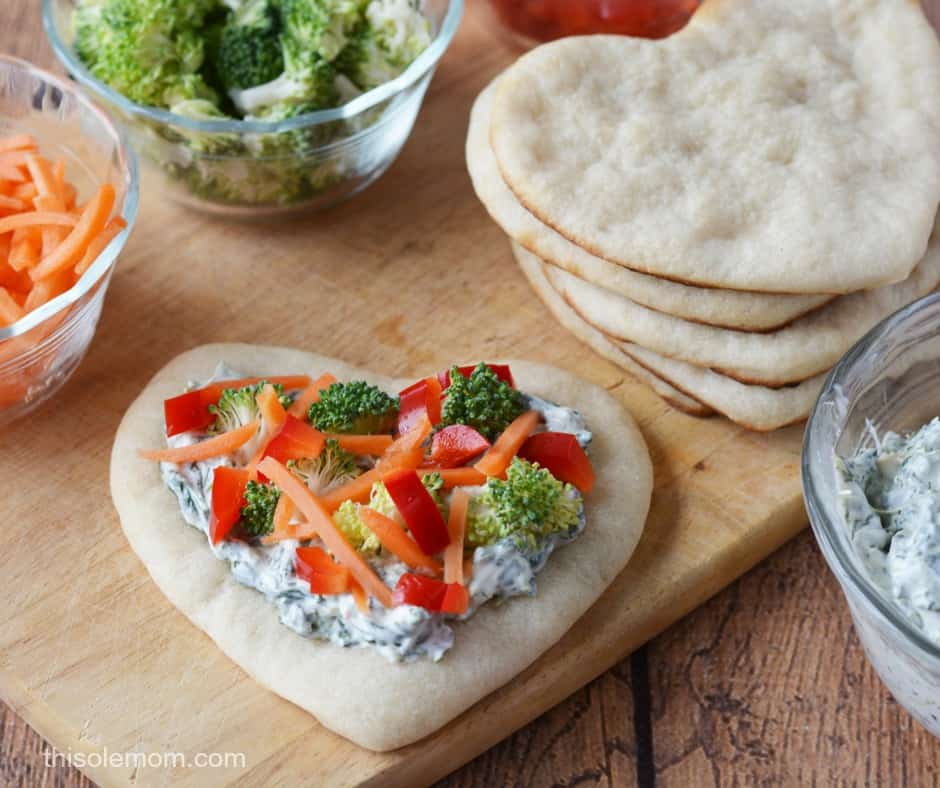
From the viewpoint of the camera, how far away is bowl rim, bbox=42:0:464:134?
3.89 metres

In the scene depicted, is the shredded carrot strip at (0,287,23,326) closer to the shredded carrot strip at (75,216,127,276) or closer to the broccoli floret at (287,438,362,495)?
the shredded carrot strip at (75,216,127,276)

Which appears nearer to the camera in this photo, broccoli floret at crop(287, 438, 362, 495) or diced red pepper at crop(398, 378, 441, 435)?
broccoli floret at crop(287, 438, 362, 495)

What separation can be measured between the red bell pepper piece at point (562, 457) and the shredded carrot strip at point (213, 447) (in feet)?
2.54

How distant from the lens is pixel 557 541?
327cm

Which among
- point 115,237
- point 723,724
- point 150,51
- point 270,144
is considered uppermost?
point 150,51

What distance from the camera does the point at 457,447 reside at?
3.33m

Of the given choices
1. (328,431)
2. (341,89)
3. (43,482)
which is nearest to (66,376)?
(43,482)

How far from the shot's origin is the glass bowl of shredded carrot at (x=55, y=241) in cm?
351

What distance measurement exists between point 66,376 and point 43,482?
387 mm

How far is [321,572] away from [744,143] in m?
1.90

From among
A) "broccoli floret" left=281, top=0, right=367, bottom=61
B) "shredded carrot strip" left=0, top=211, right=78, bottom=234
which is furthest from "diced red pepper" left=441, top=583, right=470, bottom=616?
"broccoli floret" left=281, top=0, right=367, bottom=61

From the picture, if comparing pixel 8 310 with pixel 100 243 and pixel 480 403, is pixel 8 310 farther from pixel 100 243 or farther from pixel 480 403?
pixel 480 403

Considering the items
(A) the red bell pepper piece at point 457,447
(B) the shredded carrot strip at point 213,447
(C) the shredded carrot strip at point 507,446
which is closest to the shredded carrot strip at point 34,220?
(B) the shredded carrot strip at point 213,447

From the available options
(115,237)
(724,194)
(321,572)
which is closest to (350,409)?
(321,572)
